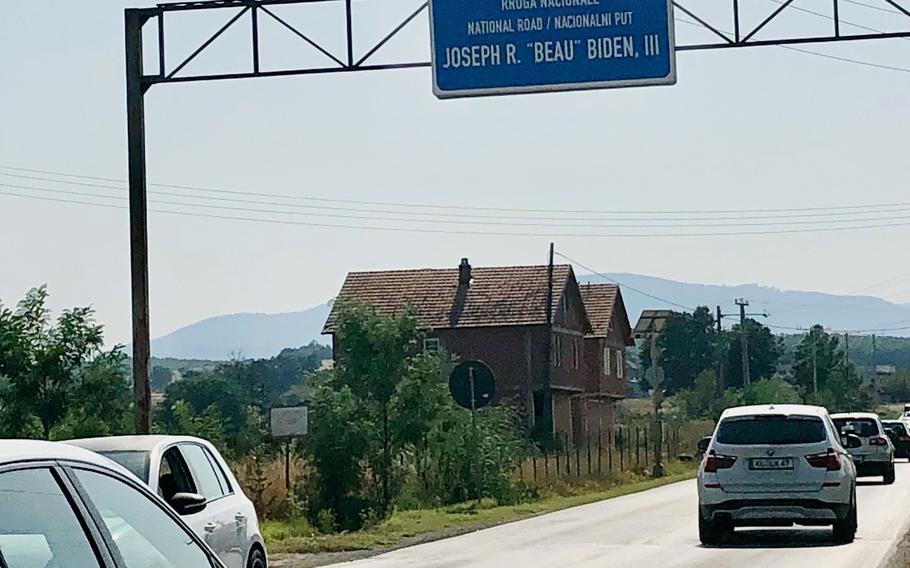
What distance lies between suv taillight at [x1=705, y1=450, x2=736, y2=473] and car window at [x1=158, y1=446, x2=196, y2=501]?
363 inches

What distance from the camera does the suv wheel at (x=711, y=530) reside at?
20.5 m

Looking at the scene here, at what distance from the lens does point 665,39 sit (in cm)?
2084

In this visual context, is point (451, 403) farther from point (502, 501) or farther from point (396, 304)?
point (396, 304)

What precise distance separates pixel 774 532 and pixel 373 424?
12.5 meters

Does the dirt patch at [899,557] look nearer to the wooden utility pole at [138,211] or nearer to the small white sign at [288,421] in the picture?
the wooden utility pole at [138,211]

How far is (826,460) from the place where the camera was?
19844 mm

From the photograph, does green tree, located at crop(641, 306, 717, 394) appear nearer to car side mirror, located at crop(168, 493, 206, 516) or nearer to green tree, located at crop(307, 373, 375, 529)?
green tree, located at crop(307, 373, 375, 529)

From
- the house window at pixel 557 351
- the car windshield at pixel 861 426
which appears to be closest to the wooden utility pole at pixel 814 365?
the house window at pixel 557 351

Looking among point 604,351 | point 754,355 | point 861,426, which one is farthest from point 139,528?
point 754,355

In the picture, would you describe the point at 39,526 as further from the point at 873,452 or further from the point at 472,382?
the point at 873,452

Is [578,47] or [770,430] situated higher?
[578,47]

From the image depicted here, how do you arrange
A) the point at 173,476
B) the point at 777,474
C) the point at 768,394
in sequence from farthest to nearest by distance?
the point at 768,394
the point at 777,474
the point at 173,476

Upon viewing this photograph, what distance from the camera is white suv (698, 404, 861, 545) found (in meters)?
19.8

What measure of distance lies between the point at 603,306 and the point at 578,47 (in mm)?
57751
